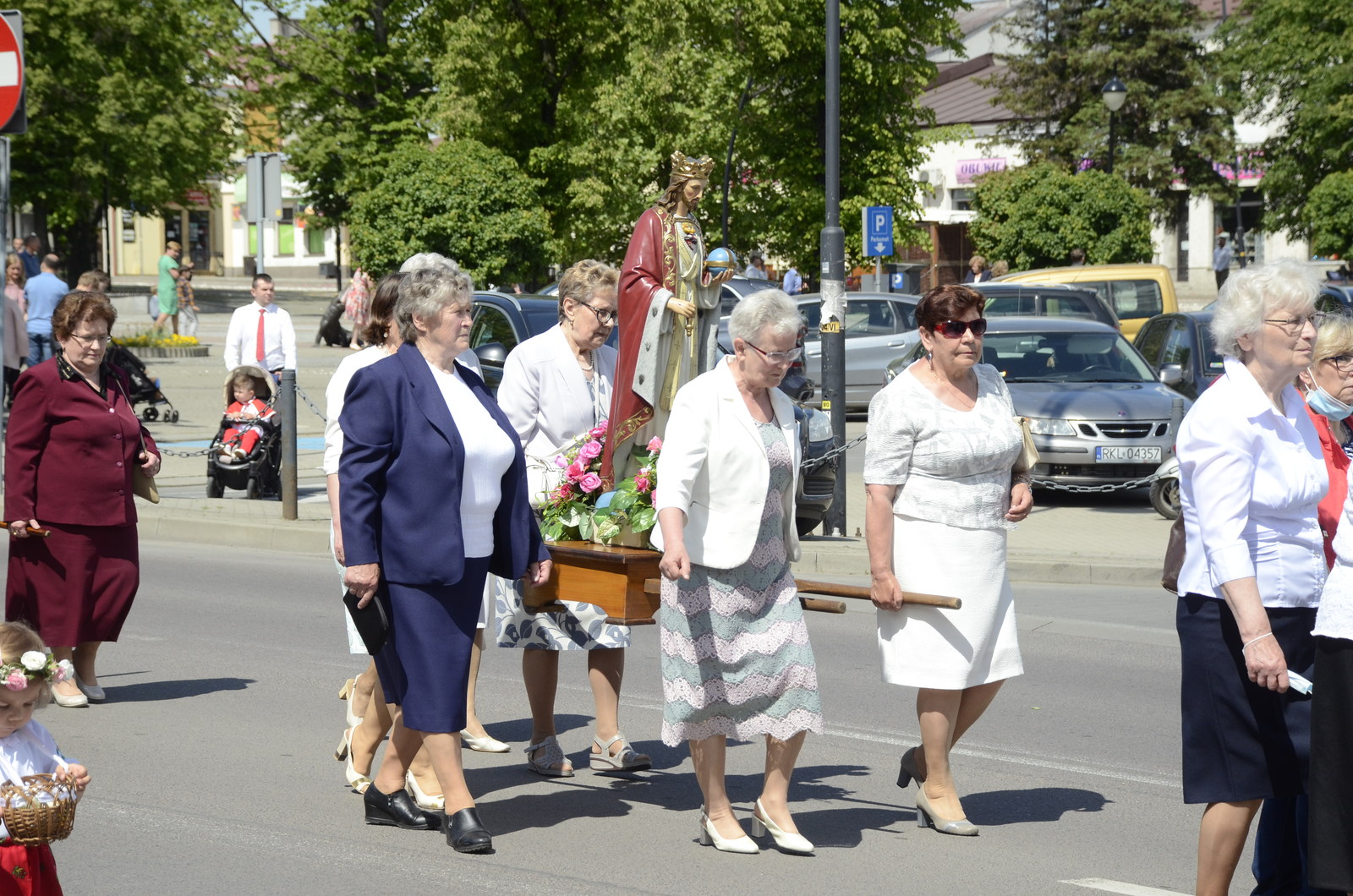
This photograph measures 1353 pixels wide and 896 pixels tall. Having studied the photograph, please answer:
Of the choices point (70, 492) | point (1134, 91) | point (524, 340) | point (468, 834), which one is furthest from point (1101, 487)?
point (1134, 91)

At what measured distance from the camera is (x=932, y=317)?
566 cm

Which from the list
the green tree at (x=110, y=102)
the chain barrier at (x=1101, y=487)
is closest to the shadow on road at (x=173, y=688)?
the chain barrier at (x=1101, y=487)

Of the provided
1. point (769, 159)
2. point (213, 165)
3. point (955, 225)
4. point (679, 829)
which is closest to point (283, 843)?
point (679, 829)

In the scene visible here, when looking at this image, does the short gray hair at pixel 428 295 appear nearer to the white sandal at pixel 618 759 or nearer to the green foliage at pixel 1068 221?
the white sandal at pixel 618 759

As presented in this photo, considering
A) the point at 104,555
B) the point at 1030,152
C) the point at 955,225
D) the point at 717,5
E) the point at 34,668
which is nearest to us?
the point at 34,668

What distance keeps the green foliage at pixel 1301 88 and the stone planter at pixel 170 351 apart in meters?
25.1

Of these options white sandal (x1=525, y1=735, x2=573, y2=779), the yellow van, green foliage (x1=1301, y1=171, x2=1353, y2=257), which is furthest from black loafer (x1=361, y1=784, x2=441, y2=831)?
green foliage (x1=1301, y1=171, x2=1353, y2=257)

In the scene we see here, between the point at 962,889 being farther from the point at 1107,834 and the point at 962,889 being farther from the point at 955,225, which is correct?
the point at 955,225

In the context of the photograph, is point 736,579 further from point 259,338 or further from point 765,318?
point 259,338

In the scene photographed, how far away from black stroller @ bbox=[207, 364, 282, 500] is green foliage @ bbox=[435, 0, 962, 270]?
14.3 metres

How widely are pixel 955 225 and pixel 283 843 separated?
205ft

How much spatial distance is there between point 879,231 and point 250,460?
34.8ft

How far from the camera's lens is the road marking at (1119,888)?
5117 mm

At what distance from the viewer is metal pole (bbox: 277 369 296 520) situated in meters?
13.2
